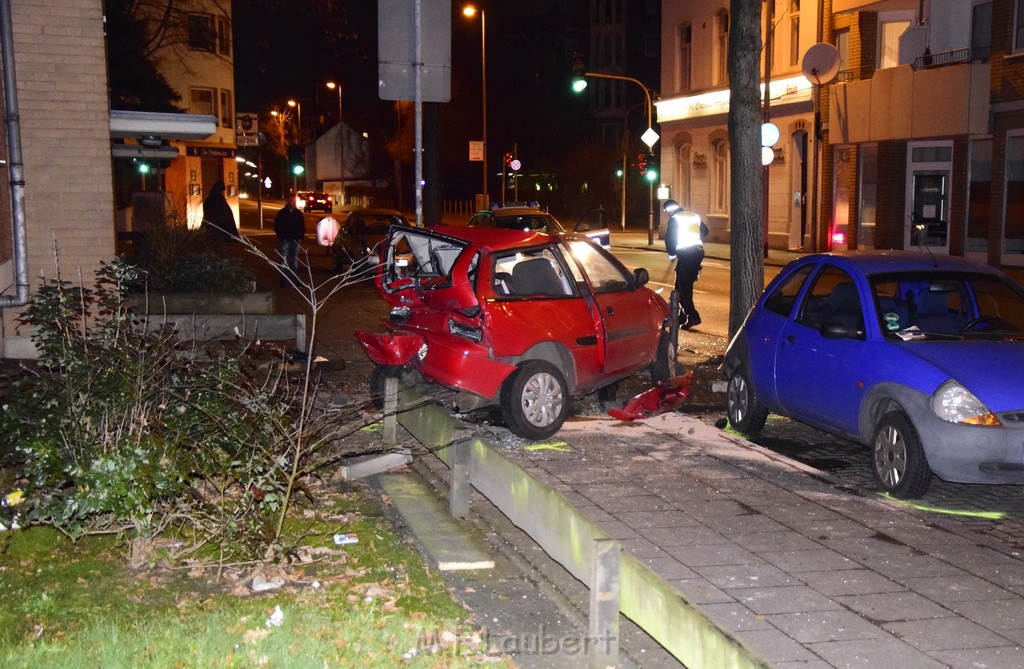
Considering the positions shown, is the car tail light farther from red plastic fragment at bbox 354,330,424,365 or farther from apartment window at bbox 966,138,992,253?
apartment window at bbox 966,138,992,253

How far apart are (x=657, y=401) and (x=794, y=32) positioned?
27321 millimetres

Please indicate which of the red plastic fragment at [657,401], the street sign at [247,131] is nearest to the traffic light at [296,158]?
the street sign at [247,131]

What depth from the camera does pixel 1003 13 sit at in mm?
25969

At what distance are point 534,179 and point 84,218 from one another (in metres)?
56.3

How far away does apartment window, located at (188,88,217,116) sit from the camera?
51.2 metres

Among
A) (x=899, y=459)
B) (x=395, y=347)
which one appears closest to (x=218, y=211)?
(x=395, y=347)

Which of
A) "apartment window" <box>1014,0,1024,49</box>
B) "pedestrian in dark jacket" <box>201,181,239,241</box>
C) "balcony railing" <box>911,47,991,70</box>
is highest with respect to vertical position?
"apartment window" <box>1014,0,1024,49</box>

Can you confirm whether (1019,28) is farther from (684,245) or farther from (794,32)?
(684,245)

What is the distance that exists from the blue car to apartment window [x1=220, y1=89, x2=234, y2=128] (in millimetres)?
45638

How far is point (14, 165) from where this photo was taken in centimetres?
1100

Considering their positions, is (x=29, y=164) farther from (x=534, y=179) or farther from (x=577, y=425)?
(x=534, y=179)

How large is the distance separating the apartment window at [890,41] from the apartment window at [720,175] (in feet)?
28.9

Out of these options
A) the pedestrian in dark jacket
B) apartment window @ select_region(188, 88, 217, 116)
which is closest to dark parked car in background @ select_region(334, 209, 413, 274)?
the pedestrian in dark jacket

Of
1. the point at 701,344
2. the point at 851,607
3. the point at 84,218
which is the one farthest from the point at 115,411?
the point at 701,344
